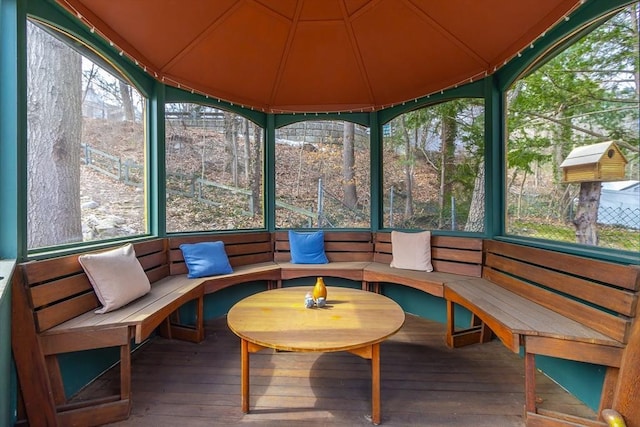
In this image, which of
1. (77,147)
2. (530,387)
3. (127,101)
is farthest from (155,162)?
(530,387)

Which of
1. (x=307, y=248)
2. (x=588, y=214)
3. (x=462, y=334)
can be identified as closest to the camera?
(x=588, y=214)

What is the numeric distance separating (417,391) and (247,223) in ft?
8.38

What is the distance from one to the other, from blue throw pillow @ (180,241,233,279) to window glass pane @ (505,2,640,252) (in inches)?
110

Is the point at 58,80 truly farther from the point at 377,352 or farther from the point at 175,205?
the point at 377,352

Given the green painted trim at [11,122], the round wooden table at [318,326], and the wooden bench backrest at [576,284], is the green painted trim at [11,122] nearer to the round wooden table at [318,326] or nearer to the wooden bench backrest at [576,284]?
the round wooden table at [318,326]

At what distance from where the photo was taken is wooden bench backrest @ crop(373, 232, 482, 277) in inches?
114

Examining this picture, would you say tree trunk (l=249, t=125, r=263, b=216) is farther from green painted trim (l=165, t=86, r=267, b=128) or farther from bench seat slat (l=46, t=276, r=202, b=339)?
bench seat slat (l=46, t=276, r=202, b=339)

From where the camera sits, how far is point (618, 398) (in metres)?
1.51

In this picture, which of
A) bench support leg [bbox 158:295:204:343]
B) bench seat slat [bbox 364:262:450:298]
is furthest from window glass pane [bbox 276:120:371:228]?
bench support leg [bbox 158:295:204:343]

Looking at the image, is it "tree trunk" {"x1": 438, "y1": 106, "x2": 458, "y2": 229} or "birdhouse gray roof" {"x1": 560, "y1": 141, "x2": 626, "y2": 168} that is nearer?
"birdhouse gray roof" {"x1": 560, "y1": 141, "x2": 626, "y2": 168}

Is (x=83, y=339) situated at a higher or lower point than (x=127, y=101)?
lower

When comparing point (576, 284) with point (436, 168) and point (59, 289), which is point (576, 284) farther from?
point (59, 289)

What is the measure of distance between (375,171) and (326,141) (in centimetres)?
75

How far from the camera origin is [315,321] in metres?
1.87
